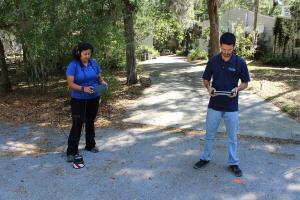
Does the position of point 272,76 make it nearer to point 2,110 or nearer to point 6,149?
point 2,110

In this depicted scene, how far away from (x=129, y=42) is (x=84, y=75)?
20.5ft

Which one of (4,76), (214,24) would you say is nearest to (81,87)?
(4,76)

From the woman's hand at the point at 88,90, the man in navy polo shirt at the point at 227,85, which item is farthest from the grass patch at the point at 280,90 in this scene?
the woman's hand at the point at 88,90

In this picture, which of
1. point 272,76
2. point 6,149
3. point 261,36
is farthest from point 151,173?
point 261,36

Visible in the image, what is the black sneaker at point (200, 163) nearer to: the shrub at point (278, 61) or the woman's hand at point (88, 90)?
the woman's hand at point (88, 90)

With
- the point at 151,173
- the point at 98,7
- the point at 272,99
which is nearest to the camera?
the point at 151,173

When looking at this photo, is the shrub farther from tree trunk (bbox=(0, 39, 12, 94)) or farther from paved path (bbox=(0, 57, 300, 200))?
tree trunk (bbox=(0, 39, 12, 94))

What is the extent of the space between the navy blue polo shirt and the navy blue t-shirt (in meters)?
1.55

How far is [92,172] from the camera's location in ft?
16.9

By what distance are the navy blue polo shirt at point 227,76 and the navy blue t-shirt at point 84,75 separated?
5.08 feet

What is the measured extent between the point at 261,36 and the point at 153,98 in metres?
20.1

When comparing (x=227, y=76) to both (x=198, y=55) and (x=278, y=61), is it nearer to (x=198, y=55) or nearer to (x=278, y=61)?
(x=278, y=61)

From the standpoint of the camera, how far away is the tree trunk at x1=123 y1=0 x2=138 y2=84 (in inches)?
447

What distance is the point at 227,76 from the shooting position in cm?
491
